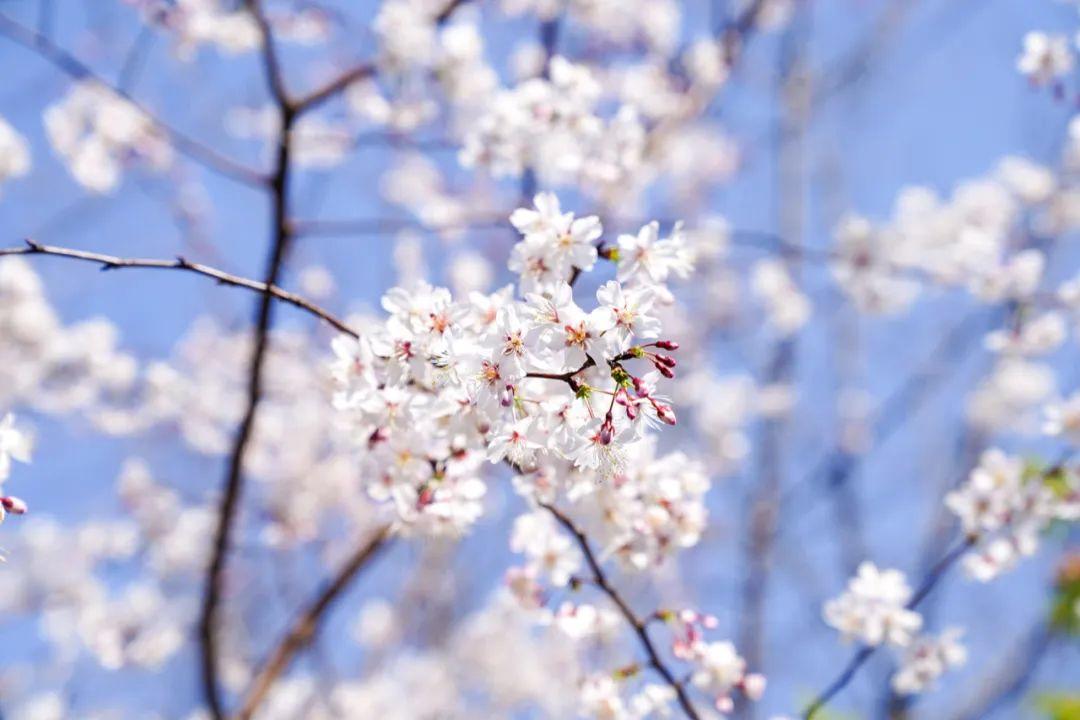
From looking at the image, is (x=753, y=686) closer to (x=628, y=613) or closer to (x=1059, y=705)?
(x=628, y=613)

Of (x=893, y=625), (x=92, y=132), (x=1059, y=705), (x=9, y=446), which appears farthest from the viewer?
(x=1059, y=705)

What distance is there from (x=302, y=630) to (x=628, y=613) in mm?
1839

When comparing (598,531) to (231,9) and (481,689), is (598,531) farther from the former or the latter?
(481,689)

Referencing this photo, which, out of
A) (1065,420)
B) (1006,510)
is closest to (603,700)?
(1006,510)

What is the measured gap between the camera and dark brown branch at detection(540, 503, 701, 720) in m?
1.89

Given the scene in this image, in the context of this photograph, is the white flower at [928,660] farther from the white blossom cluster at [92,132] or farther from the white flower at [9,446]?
the white blossom cluster at [92,132]

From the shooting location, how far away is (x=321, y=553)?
18.9ft

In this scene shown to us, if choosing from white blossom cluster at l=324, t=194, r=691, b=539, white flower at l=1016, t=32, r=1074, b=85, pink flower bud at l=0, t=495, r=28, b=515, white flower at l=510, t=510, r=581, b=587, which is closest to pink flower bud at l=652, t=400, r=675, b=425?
white blossom cluster at l=324, t=194, r=691, b=539

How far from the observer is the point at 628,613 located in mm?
1979

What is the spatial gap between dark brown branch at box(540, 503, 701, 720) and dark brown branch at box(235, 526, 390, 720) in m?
1.36

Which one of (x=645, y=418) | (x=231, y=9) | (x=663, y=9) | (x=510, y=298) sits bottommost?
(x=645, y=418)

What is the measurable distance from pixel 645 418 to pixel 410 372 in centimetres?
45

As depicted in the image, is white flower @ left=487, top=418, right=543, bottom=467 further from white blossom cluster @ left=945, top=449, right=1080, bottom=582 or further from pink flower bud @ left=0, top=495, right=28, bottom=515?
white blossom cluster @ left=945, top=449, right=1080, bottom=582

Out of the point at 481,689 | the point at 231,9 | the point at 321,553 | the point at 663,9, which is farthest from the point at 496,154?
the point at 481,689
